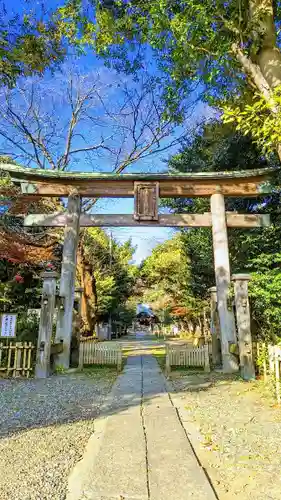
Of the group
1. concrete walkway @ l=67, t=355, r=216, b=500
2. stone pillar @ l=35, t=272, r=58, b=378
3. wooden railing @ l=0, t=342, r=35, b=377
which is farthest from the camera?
wooden railing @ l=0, t=342, r=35, b=377

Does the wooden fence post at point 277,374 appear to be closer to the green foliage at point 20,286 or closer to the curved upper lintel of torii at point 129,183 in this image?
the curved upper lintel of torii at point 129,183

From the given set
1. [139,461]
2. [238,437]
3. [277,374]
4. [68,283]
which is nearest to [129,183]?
[68,283]

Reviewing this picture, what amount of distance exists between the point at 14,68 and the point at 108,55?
9.14 feet

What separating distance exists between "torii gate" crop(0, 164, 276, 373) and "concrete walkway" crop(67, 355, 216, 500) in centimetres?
481

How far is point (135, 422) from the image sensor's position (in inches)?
165

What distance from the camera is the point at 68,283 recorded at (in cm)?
878

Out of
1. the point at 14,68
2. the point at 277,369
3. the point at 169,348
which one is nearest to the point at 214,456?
the point at 277,369

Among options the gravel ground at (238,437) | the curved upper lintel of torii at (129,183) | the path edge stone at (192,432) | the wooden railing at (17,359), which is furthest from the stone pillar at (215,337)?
the wooden railing at (17,359)

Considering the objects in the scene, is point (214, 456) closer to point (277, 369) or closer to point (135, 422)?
point (135, 422)

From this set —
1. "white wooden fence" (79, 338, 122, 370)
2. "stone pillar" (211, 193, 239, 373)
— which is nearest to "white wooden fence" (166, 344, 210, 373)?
"stone pillar" (211, 193, 239, 373)

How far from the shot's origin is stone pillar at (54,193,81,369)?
8492 millimetres

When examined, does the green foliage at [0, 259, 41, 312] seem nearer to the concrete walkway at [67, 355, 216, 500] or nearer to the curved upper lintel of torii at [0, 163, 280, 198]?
the curved upper lintel of torii at [0, 163, 280, 198]

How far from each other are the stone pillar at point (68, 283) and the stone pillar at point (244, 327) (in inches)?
162

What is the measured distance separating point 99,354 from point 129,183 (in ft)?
15.3
